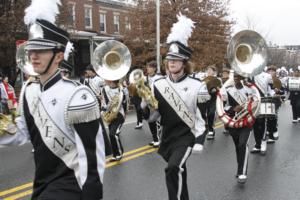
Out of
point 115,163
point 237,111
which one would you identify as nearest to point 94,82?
point 115,163

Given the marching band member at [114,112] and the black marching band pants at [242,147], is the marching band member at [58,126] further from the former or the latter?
the marching band member at [114,112]

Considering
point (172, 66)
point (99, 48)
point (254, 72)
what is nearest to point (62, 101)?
point (172, 66)

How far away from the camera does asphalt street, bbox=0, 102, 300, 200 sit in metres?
6.02

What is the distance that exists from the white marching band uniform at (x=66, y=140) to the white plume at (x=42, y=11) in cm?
41

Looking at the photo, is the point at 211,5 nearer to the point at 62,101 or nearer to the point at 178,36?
the point at 178,36

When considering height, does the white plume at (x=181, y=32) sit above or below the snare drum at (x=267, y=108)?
above

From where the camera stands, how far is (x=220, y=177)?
6898mm

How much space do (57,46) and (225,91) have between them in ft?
15.3

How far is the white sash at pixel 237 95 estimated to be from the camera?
23.2ft

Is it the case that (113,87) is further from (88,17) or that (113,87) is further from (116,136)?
(88,17)

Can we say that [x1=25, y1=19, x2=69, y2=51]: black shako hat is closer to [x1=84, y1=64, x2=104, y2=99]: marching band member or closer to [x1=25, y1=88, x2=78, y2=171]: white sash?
[x1=25, y1=88, x2=78, y2=171]: white sash

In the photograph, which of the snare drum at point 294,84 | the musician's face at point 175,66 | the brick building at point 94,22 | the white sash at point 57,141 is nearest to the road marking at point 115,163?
the musician's face at point 175,66

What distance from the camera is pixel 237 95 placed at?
7105 mm

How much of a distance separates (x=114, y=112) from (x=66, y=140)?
17.9 feet
